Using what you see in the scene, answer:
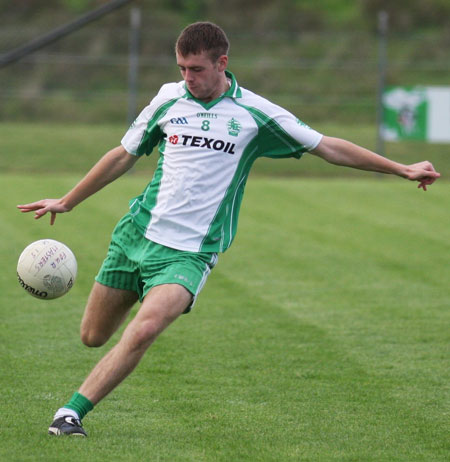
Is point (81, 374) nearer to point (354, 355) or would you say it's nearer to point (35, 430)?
point (35, 430)

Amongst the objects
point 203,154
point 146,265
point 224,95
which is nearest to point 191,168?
point 203,154

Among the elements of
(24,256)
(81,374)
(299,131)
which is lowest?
(81,374)

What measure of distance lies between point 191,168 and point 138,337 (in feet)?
3.31

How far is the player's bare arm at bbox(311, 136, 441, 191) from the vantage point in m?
5.73

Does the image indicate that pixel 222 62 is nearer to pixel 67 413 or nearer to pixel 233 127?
pixel 233 127

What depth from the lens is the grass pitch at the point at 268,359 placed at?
18.0ft

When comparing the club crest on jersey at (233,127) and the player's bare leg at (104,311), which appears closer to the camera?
the club crest on jersey at (233,127)

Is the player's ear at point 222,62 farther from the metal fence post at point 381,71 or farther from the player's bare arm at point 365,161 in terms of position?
the metal fence post at point 381,71

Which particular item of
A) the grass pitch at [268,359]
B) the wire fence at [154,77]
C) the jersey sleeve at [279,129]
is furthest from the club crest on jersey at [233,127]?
the wire fence at [154,77]

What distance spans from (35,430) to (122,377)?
2.06ft

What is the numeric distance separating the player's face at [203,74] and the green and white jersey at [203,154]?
0.21ft

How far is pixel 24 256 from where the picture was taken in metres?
6.09

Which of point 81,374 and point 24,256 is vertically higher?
point 24,256

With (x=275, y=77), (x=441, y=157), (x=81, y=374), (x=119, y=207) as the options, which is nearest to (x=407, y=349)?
(x=81, y=374)
